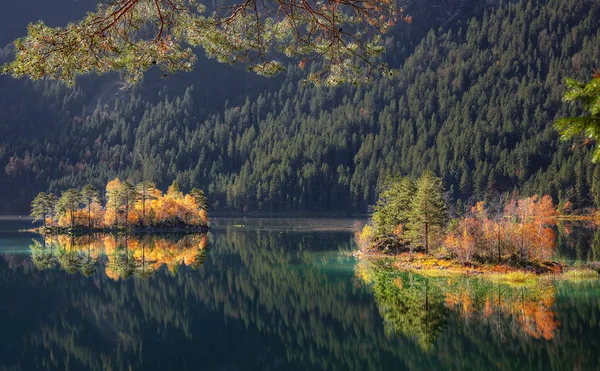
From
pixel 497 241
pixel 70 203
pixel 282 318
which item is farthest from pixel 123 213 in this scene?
pixel 282 318

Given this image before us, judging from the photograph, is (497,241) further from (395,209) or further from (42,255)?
(42,255)

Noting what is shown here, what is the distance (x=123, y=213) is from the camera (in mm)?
129000

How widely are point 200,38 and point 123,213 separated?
118 meters

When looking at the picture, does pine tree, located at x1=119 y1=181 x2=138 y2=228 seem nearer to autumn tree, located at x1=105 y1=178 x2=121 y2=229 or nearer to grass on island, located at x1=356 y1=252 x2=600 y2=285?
autumn tree, located at x1=105 y1=178 x2=121 y2=229

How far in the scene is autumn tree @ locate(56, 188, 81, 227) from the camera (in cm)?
12430

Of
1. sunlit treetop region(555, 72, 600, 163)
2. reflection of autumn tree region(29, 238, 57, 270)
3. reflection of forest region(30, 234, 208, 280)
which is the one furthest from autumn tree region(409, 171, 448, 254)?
sunlit treetop region(555, 72, 600, 163)

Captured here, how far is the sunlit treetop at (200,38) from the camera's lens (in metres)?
15.5

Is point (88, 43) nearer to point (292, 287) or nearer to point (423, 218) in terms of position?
point (292, 287)

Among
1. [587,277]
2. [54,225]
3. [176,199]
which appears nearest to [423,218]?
[587,277]

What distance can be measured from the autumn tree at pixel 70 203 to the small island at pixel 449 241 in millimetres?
69008

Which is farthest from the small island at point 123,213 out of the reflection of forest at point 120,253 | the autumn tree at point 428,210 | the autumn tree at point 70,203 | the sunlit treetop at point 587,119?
the sunlit treetop at point 587,119

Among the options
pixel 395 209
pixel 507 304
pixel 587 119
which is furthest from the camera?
pixel 395 209

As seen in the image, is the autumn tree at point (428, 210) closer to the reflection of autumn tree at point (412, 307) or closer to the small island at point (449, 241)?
the small island at point (449, 241)

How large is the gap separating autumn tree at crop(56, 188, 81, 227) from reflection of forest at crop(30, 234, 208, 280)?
1093 centimetres
